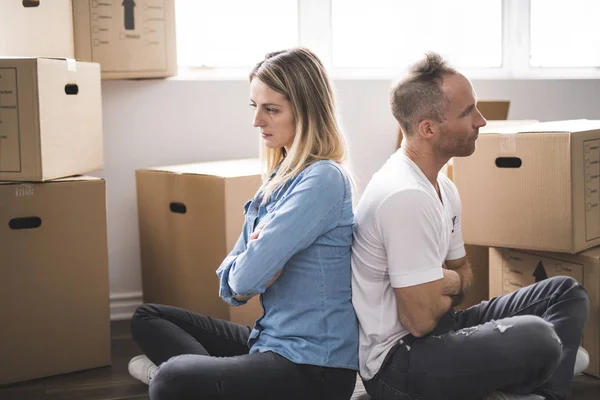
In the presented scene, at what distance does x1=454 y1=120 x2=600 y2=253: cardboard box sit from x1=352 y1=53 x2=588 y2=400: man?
0.30 metres

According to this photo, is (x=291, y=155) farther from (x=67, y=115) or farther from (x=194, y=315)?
(x=67, y=115)

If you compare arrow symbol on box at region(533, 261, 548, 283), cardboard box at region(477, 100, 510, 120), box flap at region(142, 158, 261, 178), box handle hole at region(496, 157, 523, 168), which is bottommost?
arrow symbol on box at region(533, 261, 548, 283)

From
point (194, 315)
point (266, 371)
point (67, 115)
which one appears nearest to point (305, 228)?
point (266, 371)

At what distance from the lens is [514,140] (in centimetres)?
198

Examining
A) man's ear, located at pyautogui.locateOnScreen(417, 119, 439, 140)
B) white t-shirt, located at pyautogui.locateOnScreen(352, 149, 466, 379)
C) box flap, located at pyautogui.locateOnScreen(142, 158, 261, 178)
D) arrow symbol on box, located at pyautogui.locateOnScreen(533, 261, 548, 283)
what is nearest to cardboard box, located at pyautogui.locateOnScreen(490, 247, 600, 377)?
arrow symbol on box, located at pyautogui.locateOnScreen(533, 261, 548, 283)

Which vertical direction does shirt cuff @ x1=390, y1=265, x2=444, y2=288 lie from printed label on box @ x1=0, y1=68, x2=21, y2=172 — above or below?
below

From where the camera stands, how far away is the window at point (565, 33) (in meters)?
3.35

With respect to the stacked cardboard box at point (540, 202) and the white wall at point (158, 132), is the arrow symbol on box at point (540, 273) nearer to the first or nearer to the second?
the stacked cardboard box at point (540, 202)

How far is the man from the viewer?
145cm

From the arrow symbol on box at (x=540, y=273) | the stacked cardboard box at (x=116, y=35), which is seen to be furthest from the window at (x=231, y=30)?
the arrow symbol on box at (x=540, y=273)

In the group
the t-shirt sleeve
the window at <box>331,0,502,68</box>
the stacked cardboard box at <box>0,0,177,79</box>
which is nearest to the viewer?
the t-shirt sleeve

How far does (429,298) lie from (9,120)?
115cm


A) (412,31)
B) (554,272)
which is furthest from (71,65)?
(412,31)

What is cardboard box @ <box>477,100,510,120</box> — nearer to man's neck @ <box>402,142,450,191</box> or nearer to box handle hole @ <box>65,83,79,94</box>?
man's neck @ <box>402,142,450,191</box>
